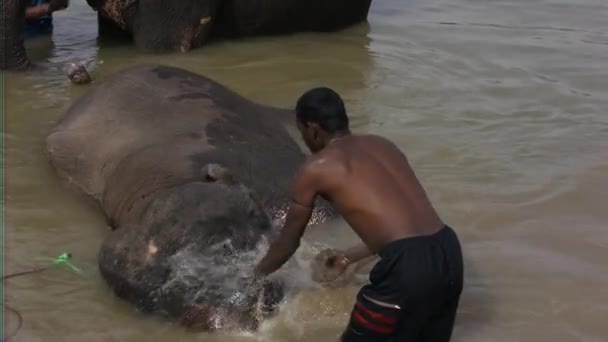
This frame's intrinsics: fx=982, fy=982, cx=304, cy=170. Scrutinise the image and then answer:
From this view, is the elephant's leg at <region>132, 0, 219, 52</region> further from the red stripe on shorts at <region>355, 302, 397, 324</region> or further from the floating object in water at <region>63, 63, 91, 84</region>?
the red stripe on shorts at <region>355, 302, 397, 324</region>

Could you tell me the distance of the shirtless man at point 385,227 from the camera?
3672 mm

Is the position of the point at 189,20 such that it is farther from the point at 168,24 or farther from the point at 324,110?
the point at 324,110

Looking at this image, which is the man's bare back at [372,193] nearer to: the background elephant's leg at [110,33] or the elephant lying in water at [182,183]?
the elephant lying in water at [182,183]

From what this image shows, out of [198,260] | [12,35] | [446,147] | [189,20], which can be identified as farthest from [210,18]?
[198,260]

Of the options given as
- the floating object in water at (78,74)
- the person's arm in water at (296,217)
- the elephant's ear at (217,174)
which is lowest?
the floating object in water at (78,74)

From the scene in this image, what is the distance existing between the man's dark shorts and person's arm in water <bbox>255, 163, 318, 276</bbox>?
1.12 feet

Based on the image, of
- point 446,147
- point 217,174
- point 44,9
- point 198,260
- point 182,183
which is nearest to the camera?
point 198,260

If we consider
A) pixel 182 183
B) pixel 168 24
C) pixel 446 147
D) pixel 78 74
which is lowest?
pixel 78 74

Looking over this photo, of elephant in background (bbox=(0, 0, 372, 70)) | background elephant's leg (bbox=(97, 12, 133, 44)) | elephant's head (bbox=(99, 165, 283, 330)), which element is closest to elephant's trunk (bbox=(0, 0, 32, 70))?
elephant in background (bbox=(0, 0, 372, 70))

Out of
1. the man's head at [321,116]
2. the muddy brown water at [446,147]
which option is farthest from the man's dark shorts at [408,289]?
the muddy brown water at [446,147]

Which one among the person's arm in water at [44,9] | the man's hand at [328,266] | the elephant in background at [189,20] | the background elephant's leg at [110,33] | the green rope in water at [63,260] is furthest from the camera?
the background elephant's leg at [110,33]

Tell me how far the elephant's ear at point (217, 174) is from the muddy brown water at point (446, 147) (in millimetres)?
509

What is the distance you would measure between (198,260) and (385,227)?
37.2 inches

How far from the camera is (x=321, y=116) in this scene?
384cm
